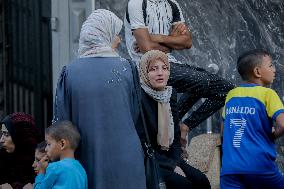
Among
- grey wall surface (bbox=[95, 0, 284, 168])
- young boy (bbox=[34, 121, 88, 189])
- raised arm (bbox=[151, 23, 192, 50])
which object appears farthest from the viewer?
grey wall surface (bbox=[95, 0, 284, 168])

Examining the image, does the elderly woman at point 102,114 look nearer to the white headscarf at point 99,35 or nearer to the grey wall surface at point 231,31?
the white headscarf at point 99,35

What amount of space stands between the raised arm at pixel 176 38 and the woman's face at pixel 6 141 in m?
1.39

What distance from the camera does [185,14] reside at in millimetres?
9688

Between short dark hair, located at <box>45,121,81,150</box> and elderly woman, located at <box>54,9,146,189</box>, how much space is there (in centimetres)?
6

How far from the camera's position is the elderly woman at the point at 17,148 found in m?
7.32

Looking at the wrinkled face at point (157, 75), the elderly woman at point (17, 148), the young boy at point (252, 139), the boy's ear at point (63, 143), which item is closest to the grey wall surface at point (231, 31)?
the elderly woman at point (17, 148)

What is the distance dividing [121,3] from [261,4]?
1.33 metres

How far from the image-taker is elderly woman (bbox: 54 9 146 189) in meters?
6.23

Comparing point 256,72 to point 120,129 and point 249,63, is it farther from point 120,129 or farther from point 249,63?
point 120,129

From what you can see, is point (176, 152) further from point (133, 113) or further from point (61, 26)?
point (61, 26)

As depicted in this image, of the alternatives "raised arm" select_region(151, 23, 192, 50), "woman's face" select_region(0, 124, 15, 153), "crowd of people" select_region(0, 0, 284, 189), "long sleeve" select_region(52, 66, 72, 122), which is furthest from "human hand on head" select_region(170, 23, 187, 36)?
"long sleeve" select_region(52, 66, 72, 122)

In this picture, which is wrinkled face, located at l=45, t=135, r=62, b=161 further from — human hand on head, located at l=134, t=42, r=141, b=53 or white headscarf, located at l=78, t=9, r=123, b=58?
human hand on head, located at l=134, t=42, r=141, b=53

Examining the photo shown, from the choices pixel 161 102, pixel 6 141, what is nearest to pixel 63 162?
pixel 161 102

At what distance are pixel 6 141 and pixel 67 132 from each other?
4.15 ft
